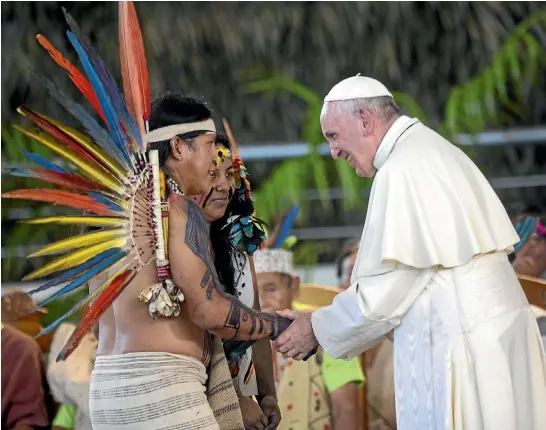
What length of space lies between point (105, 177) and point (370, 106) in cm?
103

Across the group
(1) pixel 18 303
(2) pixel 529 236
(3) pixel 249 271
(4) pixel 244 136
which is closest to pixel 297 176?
(4) pixel 244 136

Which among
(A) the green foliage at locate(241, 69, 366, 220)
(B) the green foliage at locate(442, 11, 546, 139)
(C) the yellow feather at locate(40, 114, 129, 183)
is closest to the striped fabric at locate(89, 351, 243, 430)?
(C) the yellow feather at locate(40, 114, 129, 183)

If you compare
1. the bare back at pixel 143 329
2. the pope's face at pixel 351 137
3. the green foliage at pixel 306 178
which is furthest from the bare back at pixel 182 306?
the green foliage at pixel 306 178

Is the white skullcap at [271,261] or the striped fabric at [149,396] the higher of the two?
the white skullcap at [271,261]

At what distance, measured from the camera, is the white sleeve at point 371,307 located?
132 inches

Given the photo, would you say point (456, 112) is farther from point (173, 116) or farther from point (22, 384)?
point (173, 116)

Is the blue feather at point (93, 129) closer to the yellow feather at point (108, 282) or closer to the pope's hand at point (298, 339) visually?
the yellow feather at point (108, 282)

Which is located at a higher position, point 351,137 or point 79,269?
point 351,137

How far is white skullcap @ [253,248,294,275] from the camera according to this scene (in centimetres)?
517

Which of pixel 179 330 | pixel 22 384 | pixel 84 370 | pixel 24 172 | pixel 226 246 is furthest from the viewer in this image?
pixel 22 384

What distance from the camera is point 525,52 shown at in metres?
7.77

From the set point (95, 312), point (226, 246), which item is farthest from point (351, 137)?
point (95, 312)

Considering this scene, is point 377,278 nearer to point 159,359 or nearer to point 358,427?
point 159,359

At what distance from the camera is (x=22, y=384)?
572 cm
